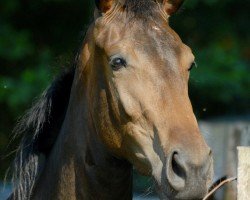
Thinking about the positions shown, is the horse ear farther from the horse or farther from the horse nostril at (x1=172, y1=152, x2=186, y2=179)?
the horse nostril at (x1=172, y1=152, x2=186, y2=179)

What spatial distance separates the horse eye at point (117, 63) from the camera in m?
3.68

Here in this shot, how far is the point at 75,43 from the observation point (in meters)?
8.16

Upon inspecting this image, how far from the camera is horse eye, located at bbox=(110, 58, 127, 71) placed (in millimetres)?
3684

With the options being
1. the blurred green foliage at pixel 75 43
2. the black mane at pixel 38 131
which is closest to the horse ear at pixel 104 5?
the black mane at pixel 38 131

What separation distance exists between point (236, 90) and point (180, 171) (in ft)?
17.3

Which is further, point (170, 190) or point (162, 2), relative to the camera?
point (162, 2)

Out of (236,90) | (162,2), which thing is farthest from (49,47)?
(162,2)

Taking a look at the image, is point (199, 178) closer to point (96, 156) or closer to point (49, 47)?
point (96, 156)

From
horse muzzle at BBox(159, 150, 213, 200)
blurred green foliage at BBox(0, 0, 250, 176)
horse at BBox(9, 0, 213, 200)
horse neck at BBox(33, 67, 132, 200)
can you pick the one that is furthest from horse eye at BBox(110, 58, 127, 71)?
blurred green foliage at BBox(0, 0, 250, 176)

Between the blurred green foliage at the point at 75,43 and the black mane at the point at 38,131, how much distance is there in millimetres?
3488

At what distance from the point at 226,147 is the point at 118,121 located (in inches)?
132

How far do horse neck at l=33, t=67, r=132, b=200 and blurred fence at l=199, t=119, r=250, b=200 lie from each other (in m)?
2.68

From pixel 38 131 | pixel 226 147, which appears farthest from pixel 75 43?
pixel 38 131

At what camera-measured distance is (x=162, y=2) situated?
4.07 meters
